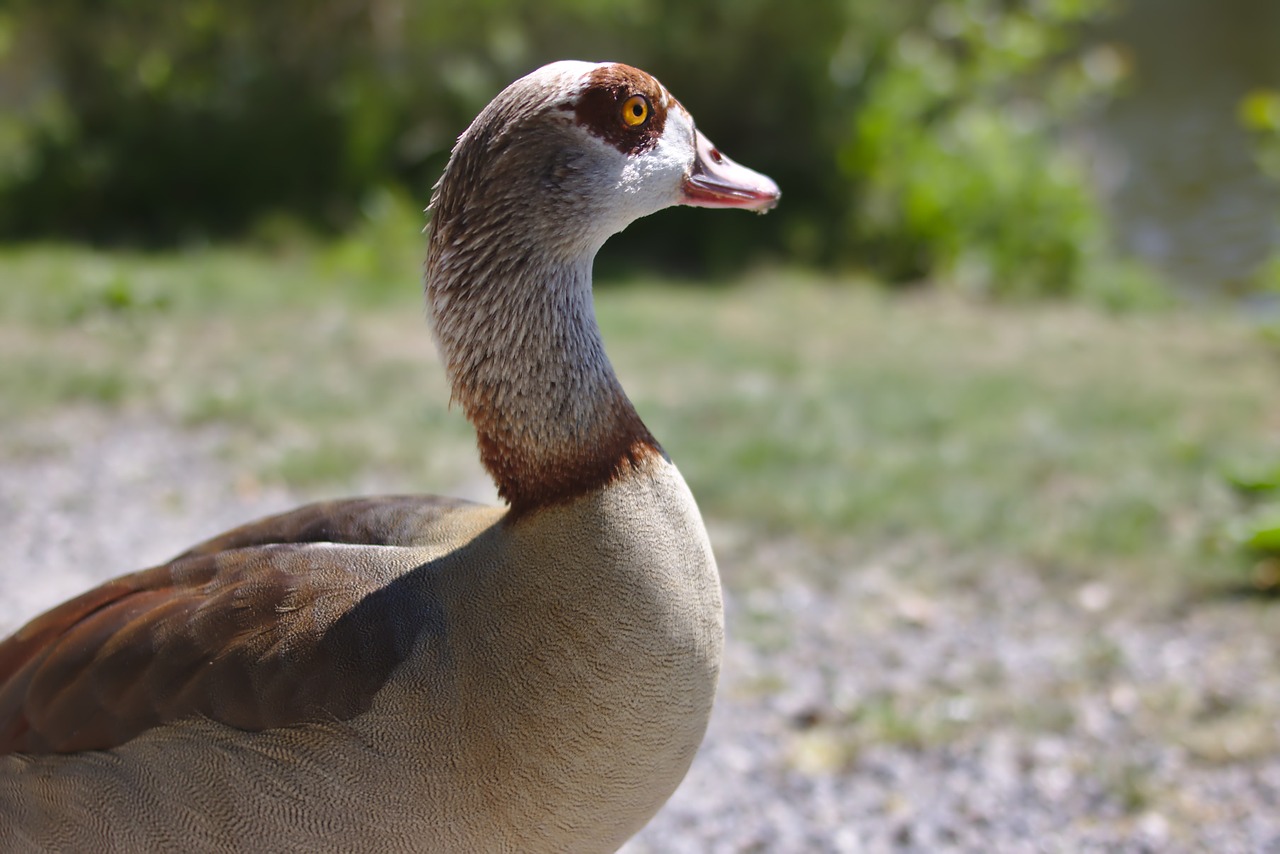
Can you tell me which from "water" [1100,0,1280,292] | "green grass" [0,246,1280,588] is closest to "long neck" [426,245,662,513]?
"green grass" [0,246,1280,588]

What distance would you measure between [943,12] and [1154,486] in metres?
6.48

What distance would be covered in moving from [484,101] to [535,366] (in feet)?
25.1

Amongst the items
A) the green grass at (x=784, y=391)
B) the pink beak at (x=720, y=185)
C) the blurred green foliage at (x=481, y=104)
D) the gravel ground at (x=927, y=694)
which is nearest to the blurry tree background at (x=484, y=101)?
the blurred green foliage at (x=481, y=104)

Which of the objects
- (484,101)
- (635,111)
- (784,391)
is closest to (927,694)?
(635,111)

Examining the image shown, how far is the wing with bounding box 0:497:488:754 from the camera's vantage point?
2.06 metres

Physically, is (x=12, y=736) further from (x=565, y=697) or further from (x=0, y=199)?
(x=0, y=199)

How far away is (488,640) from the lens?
6.72 ft

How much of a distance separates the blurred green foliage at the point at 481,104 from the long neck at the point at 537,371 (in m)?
→ 7.22

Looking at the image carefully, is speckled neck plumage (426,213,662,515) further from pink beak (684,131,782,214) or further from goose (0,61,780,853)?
pink beak (684,131,782,214)

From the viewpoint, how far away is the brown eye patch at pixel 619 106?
2072mm

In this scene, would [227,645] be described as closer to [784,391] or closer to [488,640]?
[488,640]

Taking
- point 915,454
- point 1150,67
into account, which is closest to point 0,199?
point 915,454

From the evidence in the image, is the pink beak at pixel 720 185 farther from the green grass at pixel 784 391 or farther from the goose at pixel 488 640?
the green grass at pixel 784 391

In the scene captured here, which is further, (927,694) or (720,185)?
(927,694)
